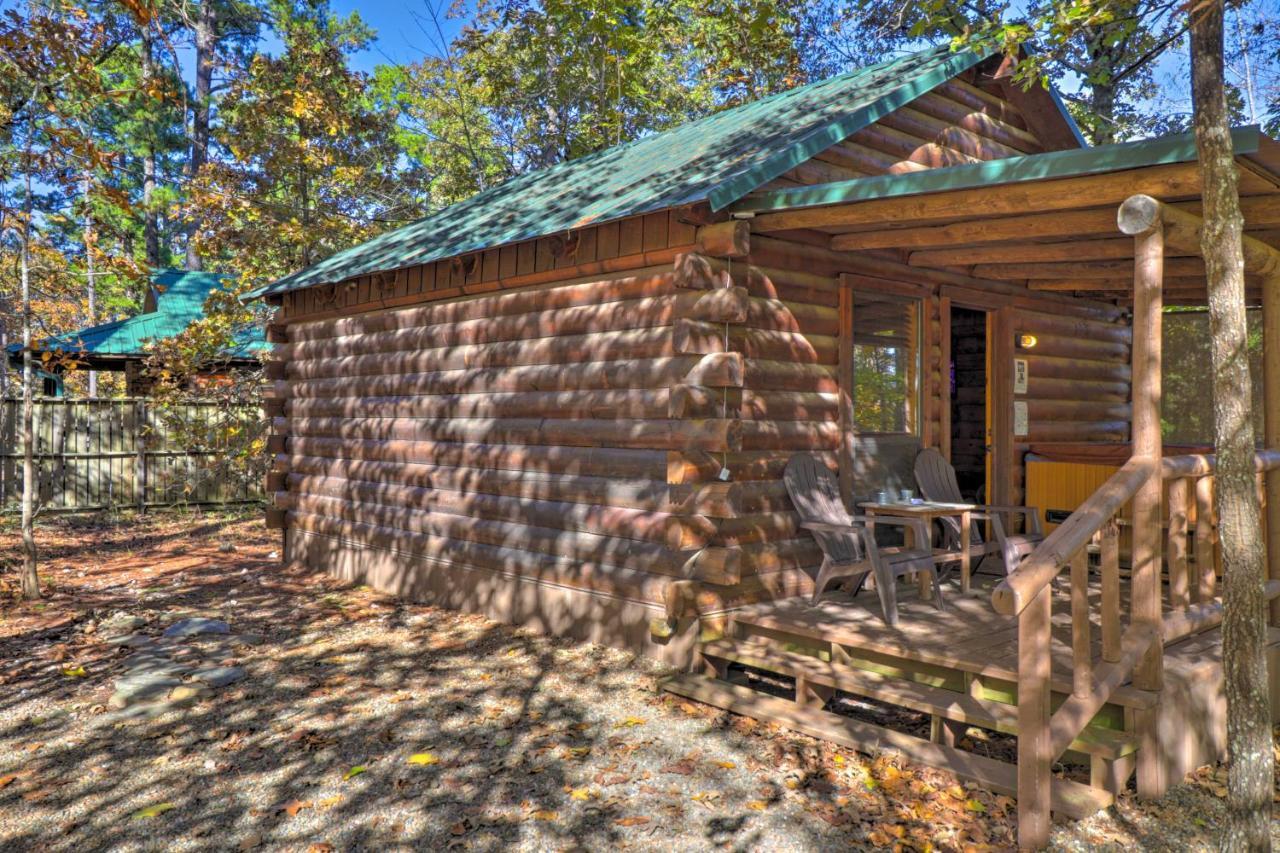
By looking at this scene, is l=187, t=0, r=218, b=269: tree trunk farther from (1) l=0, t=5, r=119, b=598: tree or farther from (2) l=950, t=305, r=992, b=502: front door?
(2) l=950, t=305, r=992, b=502: front door

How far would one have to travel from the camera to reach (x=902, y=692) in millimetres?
4664

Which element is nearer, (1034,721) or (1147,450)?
(1034,721)

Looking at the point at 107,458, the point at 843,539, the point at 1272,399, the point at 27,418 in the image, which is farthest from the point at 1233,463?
the point at 107,458

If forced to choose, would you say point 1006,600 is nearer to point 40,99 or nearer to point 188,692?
point 188,692

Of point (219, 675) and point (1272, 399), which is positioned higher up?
point (1272, 399)

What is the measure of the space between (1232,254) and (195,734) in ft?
17.8

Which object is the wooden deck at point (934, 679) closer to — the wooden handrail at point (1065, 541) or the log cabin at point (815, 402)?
the log cabin at point (815, 402)

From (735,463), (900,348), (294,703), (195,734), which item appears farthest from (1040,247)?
(195,734)

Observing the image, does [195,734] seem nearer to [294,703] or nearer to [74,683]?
[294,703]

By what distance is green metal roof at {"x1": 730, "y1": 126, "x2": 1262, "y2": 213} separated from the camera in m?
3.99

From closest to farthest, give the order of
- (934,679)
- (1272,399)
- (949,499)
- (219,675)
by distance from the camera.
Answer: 1. (934,679)
2. (1272,399)
3. (219,675)
4. (949,499)

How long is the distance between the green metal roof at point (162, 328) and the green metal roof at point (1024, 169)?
39.1 ft

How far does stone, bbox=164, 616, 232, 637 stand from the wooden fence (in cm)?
824

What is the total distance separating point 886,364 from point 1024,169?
285cm
